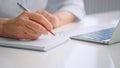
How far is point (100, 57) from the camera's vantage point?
2.35 ft

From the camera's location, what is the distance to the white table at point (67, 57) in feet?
2.14

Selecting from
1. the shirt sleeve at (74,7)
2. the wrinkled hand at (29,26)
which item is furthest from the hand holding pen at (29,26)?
the shirt sleeve at (74,7)

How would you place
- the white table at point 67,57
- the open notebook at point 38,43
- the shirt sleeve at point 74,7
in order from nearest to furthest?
1. the white table at point 67,57
2. the open notebook at point 38,43
3. the shirt sleeve at point 74,7

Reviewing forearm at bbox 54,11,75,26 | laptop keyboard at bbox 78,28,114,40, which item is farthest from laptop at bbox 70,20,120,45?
forearm at bbox 54,11,75,26

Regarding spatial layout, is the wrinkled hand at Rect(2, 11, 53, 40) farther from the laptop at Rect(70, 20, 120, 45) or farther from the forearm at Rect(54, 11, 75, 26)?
the forearm at Rect(54, 11, 75, 26)

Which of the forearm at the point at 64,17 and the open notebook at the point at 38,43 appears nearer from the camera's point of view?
the open notebook at the point at 38,43

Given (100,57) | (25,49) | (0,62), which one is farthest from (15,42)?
(100,57)

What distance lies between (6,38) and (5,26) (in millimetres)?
44

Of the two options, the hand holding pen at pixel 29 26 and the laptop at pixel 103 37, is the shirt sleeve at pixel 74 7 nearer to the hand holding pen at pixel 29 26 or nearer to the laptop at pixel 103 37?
the laptop at pixel 103 37

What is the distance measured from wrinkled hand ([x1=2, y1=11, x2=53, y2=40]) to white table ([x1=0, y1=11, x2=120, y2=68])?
78 mm

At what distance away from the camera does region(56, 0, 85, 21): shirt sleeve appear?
148cm

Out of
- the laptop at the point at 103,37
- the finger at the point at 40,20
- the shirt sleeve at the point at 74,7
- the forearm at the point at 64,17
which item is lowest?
the laptop at the point at 103,37

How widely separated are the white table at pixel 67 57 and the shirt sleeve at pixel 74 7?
0.64 metres

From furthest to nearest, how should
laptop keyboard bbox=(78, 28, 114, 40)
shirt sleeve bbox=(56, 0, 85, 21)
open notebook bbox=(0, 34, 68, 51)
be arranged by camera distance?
shirt sleeve bbox=(56, 0, 85, 21) → laptop keyboard bbox=(78, 28, 114, 40) → open notebook bbox=(0, 34, 68, 51)
